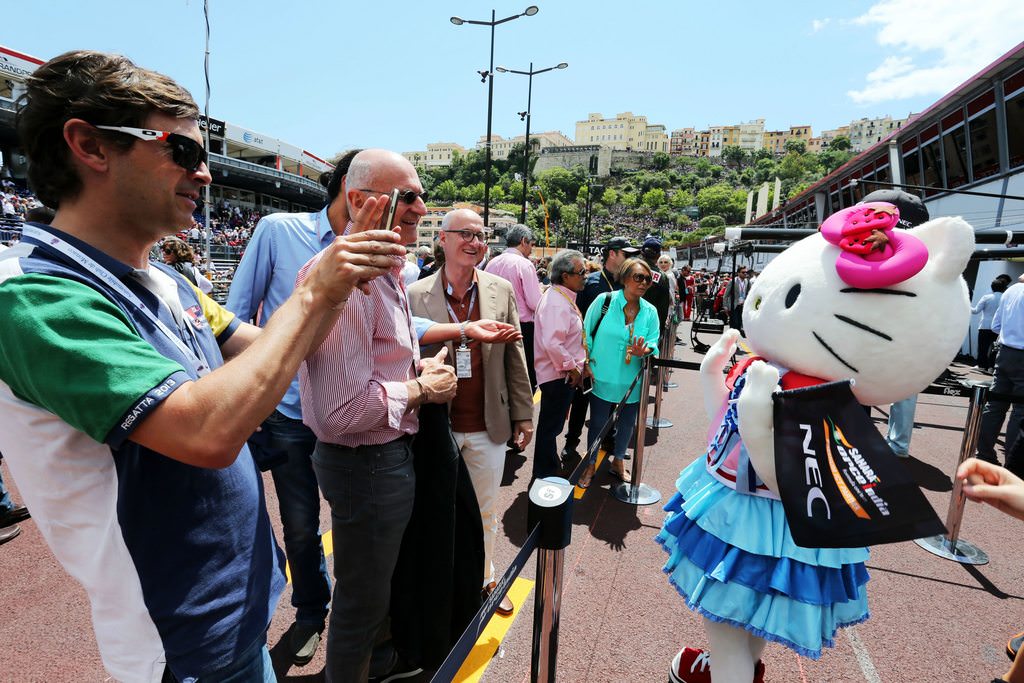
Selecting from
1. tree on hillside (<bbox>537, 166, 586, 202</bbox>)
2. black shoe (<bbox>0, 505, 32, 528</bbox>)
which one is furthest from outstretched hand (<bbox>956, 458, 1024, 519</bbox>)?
tree on hillside (<bbox>537, 166, 586, 202</bbox>)

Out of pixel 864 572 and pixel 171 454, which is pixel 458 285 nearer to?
pixel 171 454

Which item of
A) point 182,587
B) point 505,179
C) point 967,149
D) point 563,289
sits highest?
point 505,179

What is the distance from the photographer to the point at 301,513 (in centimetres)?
239

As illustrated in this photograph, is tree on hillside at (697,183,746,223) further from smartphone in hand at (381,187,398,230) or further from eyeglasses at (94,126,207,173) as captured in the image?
eyeglasses at (94,126,207,173)

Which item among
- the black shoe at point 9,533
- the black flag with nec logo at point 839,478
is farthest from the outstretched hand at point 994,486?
the black shoe at point 9,533

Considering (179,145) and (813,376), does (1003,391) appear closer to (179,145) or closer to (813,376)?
(813,376)

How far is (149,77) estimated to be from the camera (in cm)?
112

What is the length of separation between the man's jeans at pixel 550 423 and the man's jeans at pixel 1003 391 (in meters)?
4.44

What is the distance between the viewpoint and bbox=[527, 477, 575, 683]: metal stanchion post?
1.58 meters

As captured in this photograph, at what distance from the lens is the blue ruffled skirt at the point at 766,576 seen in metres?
1.66

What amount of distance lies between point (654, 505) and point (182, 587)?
11.8 ft

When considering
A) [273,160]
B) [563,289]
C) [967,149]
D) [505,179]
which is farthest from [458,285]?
[505,179]

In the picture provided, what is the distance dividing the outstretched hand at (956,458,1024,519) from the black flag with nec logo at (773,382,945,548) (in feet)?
0.42

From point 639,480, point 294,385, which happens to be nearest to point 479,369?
point 294,385
